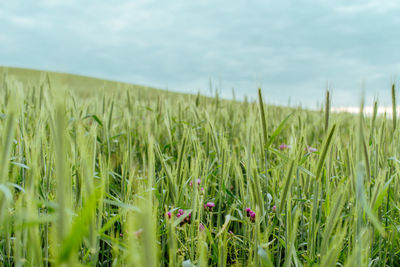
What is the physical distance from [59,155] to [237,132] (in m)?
1.46

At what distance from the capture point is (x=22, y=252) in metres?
0.58

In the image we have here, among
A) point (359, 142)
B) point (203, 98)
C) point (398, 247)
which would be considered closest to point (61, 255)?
point (359, 142)

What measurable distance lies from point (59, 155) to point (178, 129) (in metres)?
1.43

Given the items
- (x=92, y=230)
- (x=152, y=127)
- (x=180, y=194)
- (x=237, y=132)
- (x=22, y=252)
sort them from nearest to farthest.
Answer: (x=92, y=230), (x=22, y=252), (x=180, y=194), (x=152, y=127), (x=237, y=132)

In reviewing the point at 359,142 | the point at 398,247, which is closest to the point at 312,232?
the point at 359,142

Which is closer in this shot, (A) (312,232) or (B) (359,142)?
(B) (359,142)

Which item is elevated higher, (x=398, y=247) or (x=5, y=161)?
(x=5, y=161)

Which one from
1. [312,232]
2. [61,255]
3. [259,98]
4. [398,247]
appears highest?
[259,98]

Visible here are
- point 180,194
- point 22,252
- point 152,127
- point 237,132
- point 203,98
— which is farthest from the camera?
point 203,98

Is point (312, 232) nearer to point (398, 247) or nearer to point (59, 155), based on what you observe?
point (398, 247)

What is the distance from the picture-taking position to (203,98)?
2.10m

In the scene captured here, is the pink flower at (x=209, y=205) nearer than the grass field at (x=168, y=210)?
No

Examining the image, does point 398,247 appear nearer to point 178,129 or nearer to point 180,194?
point 180,194

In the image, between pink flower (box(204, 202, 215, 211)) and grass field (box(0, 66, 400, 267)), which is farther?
pink flower (box(204, 202, 215, 211))
